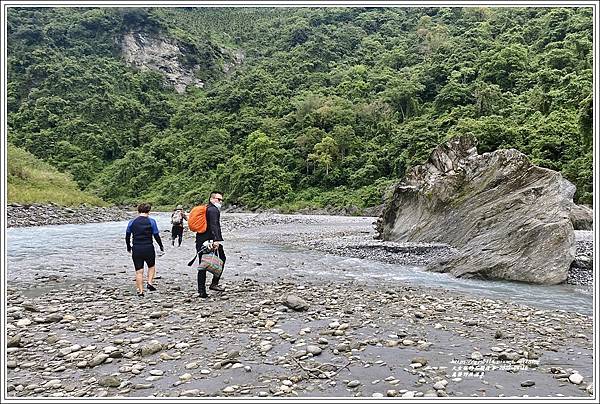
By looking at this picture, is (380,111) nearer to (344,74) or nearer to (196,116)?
(344,74)

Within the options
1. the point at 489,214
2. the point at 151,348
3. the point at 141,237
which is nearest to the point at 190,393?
the point at 151,348

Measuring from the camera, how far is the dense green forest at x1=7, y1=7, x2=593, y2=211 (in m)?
65.6

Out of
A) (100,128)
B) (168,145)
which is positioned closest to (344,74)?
(168,145)

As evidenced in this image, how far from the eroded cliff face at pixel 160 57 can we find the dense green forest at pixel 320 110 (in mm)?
5810

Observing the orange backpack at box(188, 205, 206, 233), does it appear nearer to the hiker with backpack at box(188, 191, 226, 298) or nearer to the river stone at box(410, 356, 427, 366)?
the hiker with backpack at box(188, 191, 226, 298)

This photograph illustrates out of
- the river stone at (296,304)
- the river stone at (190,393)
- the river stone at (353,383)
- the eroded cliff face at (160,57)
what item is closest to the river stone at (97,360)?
the river stone at (190,393)

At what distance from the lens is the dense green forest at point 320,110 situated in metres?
65.6

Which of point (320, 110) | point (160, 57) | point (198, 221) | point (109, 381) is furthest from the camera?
point (160, 57)

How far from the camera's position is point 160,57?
165500 millimetres

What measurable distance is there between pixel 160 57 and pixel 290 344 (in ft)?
573

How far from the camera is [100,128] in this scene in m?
112

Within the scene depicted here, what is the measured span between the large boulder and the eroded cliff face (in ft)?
485

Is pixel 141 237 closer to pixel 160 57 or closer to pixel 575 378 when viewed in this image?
pixel 575 378

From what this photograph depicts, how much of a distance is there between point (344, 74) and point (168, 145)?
47.2m
